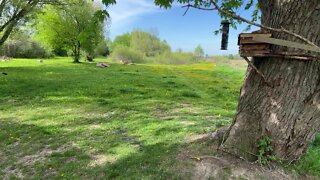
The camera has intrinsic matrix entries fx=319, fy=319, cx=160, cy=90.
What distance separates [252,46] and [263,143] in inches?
64.2

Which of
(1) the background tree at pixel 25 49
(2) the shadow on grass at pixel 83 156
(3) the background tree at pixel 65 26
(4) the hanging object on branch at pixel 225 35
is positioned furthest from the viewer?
(1) the background tree at pixel 25 49

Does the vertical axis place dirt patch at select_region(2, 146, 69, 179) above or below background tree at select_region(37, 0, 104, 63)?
below

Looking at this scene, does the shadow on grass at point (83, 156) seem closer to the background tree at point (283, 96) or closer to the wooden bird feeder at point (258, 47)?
the background tree at point (283, 96)

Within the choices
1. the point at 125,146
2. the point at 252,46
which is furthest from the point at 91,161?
the point at 252,46

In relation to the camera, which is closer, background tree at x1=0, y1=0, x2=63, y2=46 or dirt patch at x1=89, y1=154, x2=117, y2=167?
dirt patch at x1=89, y1=154, x2=117, y2=167

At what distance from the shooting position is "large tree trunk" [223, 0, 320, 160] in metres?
4.93

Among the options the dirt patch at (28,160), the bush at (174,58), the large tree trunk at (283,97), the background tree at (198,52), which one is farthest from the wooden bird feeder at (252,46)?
the background tree at (198,52)

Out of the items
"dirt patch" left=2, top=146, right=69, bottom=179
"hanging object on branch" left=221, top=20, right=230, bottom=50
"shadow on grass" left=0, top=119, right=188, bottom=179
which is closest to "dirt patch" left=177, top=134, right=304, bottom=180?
"shadow on grass" left=0, top=119, right=188, bottom=179

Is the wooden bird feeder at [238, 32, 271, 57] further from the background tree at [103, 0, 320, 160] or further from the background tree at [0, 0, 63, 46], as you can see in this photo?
the background tree at [0, 0, 63, 46]

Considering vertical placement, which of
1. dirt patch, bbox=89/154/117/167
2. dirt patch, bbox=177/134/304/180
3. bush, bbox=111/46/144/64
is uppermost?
bush, bbox=111/46/144/64

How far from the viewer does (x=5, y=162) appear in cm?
688

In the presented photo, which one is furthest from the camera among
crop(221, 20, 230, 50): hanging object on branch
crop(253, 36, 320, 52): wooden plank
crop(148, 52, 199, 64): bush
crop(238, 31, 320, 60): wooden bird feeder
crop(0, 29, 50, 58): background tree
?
crop(148, 52, 199, 64): bush

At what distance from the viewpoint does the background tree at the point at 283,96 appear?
16.2 ft

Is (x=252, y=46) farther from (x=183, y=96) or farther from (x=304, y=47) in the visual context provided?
(x=183, y=96)
